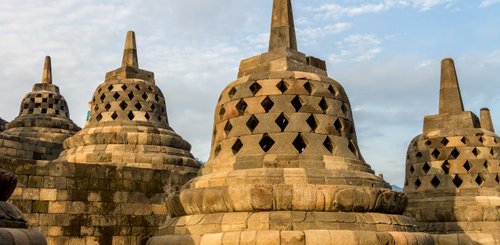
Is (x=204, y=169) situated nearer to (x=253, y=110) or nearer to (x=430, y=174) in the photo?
(x=253, y=110)

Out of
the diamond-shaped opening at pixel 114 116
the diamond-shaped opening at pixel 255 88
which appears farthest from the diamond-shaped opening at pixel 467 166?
the diamond-shaped opening at pixel 114 116

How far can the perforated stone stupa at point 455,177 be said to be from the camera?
15531mm

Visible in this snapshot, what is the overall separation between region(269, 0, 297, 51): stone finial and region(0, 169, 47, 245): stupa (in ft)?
18.9

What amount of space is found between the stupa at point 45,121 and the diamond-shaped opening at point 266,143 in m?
14.1

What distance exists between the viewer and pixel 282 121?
375 inches

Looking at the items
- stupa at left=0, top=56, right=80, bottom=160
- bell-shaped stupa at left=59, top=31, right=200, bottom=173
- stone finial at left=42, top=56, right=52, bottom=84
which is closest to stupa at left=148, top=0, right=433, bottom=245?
bell-shaped stupa at left=59, top=31, right=200, bottom=173

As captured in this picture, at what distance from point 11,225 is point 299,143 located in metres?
4.94

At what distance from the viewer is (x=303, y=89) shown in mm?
9633

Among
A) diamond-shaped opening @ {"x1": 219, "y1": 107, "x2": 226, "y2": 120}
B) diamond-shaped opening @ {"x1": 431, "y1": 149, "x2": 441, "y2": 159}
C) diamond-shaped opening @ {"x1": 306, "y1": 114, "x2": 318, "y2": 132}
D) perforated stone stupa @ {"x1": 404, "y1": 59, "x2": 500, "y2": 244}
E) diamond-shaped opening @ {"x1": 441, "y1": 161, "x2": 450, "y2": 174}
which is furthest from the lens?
diamond-shaped opening @ {"x1": 431, "y1": 149, "x2": 441, "y2": 159}

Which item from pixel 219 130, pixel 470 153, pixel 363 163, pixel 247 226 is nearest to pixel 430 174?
pixel 470 153

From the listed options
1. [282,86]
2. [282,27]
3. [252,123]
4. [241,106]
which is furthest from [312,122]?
[282,27]

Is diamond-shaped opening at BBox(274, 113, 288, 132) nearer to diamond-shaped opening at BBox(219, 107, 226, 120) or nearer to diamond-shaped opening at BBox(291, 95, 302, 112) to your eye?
diamond-shaped opening at BBox(291, 95, 302, 112)

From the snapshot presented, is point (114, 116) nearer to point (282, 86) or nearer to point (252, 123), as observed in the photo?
point (252, 123)

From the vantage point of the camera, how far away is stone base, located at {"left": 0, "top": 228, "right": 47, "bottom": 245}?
5.34 meters
